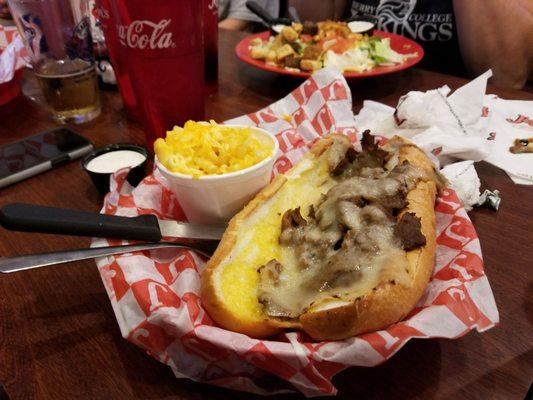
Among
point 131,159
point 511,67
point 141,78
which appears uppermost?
point 141,78

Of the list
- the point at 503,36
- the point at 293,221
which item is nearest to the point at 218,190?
the point at 293,221

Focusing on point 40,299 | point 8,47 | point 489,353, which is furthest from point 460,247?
point 8,47

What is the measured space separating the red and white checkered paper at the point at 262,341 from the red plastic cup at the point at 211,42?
1.21 m

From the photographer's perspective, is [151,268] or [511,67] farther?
[511,67]

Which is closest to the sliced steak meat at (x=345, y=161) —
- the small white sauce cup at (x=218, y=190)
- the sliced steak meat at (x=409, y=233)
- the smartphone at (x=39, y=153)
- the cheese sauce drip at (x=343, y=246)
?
→ the cheese sauce drip at (x=343, y=246)

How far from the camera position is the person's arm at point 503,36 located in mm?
2754

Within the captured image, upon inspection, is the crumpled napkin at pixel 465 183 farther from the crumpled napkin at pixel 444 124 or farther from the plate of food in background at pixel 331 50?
the plate of food in background at pixel 331 50

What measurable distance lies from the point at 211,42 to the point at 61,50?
26.2 inches

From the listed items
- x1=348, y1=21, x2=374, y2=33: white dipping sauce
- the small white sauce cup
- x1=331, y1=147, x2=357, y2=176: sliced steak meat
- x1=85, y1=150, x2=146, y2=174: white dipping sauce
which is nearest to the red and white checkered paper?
the small white sauce cup

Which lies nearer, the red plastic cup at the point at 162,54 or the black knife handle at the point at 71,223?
the black knife handle at the point at 71,223

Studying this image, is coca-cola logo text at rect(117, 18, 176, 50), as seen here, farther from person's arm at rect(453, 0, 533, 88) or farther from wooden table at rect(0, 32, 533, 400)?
person's arm at rect(453, 0, 533, 88)

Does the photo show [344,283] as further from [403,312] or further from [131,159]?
[131,159]

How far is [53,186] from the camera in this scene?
1547 millimetres

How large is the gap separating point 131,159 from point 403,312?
1.07 metres
